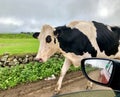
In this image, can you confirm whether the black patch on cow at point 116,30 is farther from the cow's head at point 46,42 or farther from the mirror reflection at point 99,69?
the mirror reflection at point 99,69

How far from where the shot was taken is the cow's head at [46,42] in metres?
9.16

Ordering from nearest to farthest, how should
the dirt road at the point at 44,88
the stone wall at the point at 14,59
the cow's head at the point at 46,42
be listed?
the dirt road at the point at 44,88 < the cow's head at the point at 46,42 < the stone wall at the point at 14,59

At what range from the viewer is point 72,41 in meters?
9.23

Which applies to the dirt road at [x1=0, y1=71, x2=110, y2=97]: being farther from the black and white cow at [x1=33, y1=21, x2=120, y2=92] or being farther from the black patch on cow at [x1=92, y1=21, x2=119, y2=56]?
the black patch on cow at [x1=92, y1=21, x2=119, y2=56]

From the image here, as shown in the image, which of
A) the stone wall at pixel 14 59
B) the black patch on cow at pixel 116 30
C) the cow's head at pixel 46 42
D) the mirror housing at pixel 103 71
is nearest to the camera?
the mirror housing at pixel 103 71

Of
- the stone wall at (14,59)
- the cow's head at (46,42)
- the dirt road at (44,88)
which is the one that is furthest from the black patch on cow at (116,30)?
the stone wall at (14,59)

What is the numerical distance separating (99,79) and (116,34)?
299 inches

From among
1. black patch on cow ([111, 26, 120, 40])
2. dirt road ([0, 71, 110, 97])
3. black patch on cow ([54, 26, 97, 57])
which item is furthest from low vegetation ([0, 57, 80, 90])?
black patch on cow ([111, 26, 120, 40])

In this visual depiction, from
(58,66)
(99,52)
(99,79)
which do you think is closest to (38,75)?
(58,66)

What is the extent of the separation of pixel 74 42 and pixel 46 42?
2.02 ft

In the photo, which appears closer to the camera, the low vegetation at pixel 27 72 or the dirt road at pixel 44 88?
the dirt road at pixel 44 88

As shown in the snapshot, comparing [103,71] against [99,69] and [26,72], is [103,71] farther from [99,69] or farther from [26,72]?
[26,72]

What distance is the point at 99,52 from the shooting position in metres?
9.53

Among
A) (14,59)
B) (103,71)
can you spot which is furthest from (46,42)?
(103,71)
